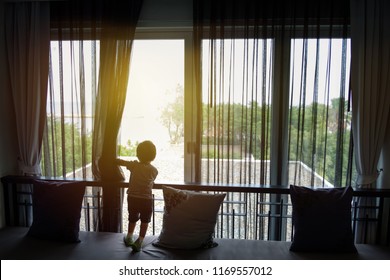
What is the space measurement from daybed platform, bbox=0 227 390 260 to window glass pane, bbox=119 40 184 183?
708 millimetres

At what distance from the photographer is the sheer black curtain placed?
7.41ft

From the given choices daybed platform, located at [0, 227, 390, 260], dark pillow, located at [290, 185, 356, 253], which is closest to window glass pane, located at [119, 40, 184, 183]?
daybed platform, located at [0, 227, 390, 260]

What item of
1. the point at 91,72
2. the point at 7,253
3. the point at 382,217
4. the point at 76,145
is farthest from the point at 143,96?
the point at 382,217

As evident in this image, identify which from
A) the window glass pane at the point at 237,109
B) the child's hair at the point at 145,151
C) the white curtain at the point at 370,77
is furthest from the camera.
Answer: the window glass pane at the point at 237,109

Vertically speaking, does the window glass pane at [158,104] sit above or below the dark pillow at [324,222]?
above

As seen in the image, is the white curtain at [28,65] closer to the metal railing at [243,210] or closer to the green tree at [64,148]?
the green tree at [64,148]

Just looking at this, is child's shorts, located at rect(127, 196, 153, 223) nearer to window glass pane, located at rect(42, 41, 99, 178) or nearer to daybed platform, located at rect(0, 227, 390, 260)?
daybed platform, located at rect(0, 227, 390, 260)

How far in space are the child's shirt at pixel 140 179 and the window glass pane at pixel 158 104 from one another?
0.43 metres

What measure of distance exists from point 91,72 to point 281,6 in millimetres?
1718

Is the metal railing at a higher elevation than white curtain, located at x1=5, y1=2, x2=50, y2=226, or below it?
below

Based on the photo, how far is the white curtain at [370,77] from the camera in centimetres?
217

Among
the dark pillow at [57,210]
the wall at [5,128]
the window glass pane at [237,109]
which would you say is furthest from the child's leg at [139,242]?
the wall at [5,128]
